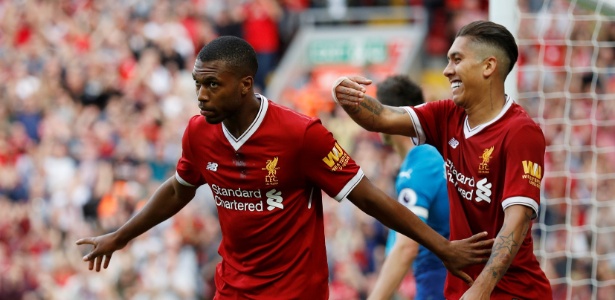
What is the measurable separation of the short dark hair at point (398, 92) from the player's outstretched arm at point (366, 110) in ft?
3.74

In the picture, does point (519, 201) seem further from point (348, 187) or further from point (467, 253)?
point (348, 187)

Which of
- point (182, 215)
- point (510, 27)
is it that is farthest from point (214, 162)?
point (182, 215)

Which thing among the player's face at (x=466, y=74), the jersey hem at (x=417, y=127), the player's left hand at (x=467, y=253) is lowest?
the player's left hand at (x=467, y=253)

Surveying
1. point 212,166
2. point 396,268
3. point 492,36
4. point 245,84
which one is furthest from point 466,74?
point 396,268

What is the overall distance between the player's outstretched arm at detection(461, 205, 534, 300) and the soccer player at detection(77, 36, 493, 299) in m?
0.28

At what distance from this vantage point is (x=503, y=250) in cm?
483

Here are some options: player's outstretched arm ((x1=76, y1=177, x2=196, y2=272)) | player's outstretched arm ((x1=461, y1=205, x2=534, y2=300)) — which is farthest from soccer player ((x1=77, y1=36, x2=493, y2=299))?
player's outstretched arm ((x1=76, y1=177, x2=196, y2=272))

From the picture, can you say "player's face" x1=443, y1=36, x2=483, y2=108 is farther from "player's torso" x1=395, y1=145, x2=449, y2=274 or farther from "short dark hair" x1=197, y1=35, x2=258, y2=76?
"player's torso" x1=395, y1=145, x2=449, y2=274

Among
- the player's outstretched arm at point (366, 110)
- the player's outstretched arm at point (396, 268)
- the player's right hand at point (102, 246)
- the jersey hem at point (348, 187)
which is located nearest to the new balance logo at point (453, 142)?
the player's outstretched arm at point (366, 110)

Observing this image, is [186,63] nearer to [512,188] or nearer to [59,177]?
[59,177]

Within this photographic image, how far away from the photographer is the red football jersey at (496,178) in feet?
16.1

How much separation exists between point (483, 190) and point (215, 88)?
4.52 ft

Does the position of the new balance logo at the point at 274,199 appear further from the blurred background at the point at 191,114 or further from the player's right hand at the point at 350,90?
the blurred background at the point at 191,114

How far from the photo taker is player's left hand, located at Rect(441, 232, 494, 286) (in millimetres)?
5055
